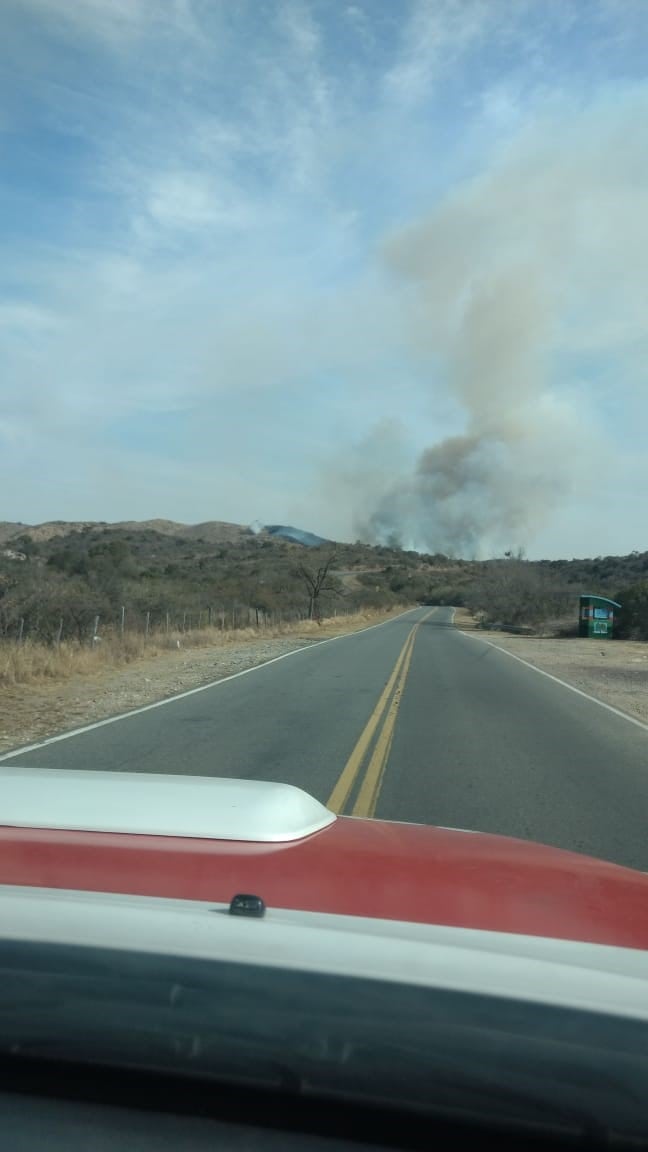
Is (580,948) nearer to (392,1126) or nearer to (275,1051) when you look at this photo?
(392,1126)

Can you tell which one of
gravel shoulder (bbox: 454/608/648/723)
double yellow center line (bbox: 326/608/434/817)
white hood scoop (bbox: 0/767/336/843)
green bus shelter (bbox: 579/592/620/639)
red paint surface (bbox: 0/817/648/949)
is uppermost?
green bus shelter (bbox: 579/592/620/639)

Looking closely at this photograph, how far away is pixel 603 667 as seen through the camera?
3066 cm

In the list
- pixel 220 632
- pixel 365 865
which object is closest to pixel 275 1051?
pixel 365 865

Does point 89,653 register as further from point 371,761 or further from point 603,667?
point 603,667

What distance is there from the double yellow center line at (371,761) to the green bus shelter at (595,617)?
37.5 m

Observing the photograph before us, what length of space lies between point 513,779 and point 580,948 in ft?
25.8

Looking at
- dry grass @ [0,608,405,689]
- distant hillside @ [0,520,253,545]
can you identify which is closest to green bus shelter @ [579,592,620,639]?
dry grass @ [0,608,405,689]

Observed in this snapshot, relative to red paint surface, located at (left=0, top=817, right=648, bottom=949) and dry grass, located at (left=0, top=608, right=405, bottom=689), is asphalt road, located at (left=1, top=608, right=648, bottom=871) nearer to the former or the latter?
dry grass, located at (left=0, top=608, right=405, bottom=689)

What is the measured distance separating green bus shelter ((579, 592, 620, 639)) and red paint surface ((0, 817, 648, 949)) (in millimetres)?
52047

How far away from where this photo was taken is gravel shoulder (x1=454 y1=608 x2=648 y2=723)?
66.4ft

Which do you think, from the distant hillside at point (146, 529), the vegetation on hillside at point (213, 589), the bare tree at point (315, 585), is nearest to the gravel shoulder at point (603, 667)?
the vegetation on hillside at point (213, 589)

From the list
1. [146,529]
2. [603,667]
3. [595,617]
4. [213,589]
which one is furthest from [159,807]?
[146,529]

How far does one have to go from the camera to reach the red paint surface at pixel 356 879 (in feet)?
9.12

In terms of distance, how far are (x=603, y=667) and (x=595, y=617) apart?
24.4m
